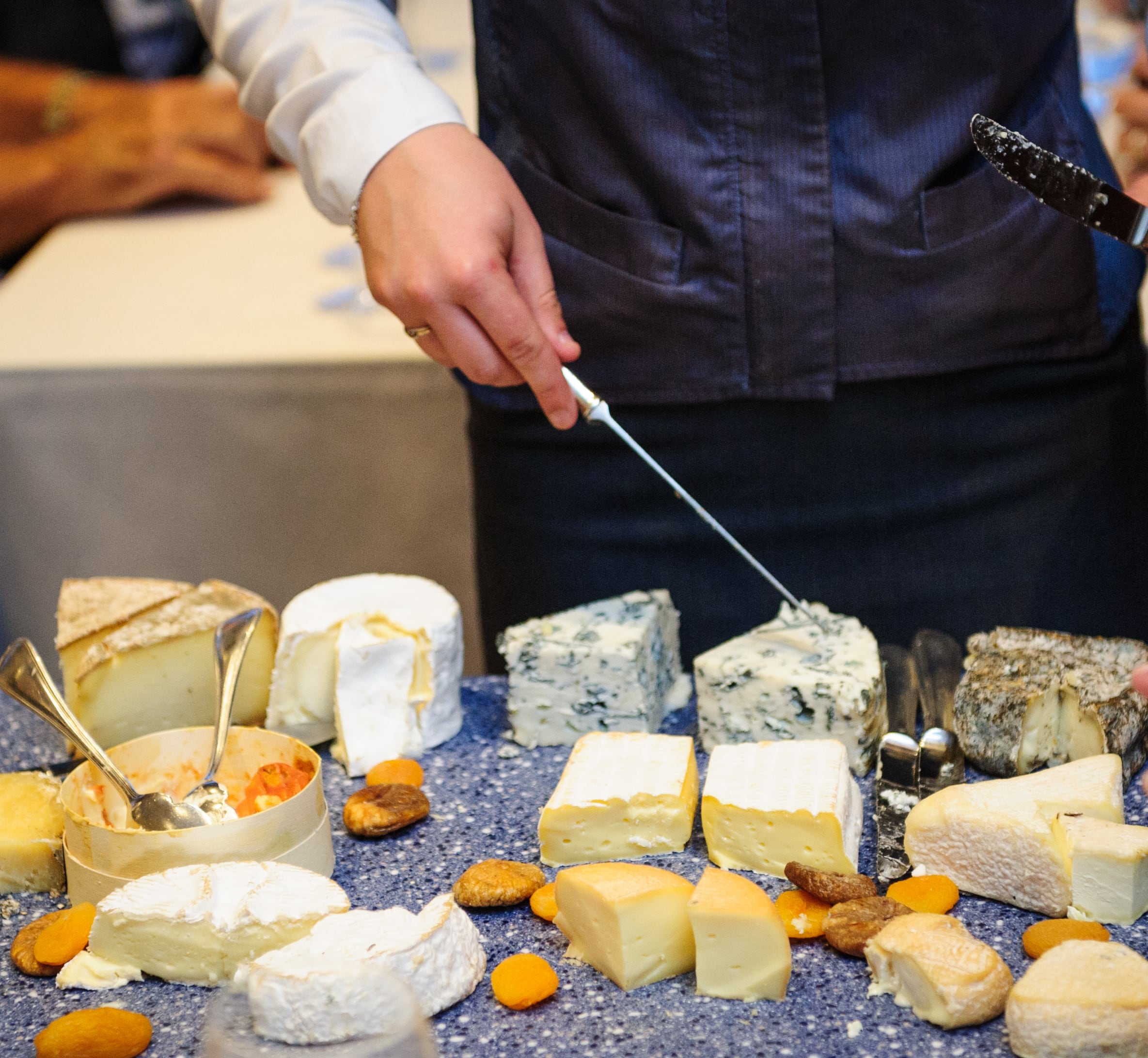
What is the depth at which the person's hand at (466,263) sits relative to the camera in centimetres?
111

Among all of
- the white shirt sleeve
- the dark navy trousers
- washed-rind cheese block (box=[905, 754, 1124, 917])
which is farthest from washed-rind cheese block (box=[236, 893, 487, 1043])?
the white shirt sleeve

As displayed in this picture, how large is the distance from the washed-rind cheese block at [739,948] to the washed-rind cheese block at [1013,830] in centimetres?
17

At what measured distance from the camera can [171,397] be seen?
199 centimetres

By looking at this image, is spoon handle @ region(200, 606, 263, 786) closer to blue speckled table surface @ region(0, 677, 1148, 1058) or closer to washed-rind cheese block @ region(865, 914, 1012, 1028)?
blue speckled table surface @ region(0, 677, 1148, 1058)

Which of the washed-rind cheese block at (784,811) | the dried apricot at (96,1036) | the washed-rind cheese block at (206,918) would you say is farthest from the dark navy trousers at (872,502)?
the dried apricot at (96,1036)

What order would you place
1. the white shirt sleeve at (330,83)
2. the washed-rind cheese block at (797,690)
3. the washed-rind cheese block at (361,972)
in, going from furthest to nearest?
the white shirt sleeve at (330,83)
the washed-rind cheese block at (797,690)
the washed-rind cheese block at (361,972)

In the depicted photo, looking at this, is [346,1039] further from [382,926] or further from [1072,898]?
[1072,898]

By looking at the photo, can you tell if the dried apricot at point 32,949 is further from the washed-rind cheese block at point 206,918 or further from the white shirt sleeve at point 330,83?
the white shirt sleeve at point 330,83

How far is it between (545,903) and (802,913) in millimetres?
187

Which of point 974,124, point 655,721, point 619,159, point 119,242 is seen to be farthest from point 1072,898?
point 119,242

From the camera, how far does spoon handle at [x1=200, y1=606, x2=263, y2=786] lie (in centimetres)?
103

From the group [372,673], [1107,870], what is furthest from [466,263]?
[1107,870]

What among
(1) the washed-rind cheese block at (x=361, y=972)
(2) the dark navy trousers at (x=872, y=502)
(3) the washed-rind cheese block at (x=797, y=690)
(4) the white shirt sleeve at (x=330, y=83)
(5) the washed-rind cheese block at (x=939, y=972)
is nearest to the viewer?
(1) the washed-rind cheese block at (x=361, y=972)

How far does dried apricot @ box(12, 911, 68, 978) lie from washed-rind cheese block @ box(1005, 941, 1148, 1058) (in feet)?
2.14
